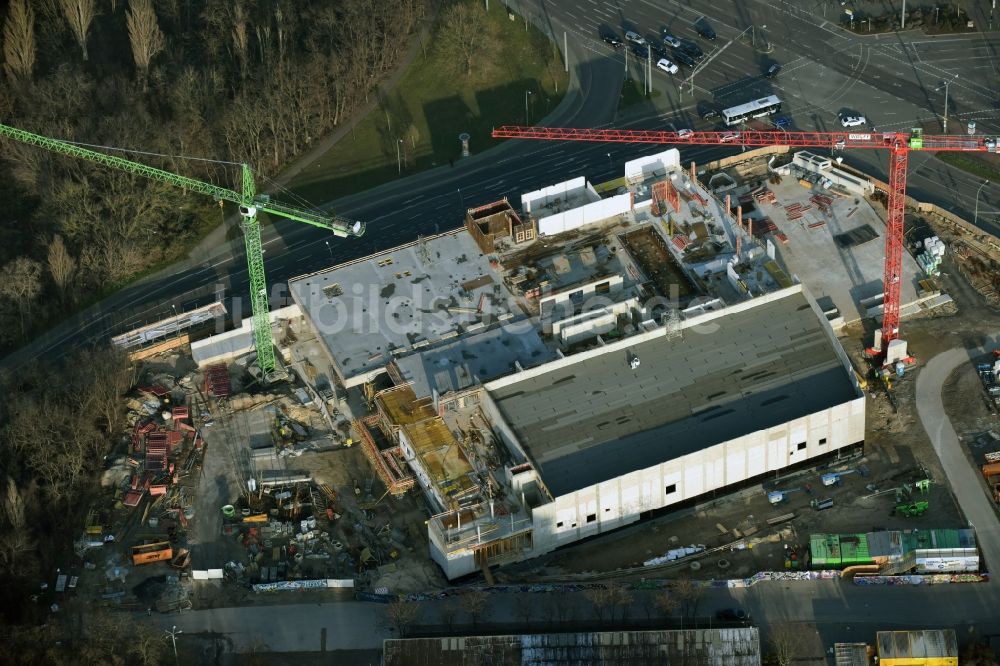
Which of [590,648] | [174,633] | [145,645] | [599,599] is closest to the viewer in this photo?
[590,648]

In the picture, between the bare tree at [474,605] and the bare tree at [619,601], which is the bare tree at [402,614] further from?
the bare tree at [619,601]

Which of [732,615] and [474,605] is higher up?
[474,605]

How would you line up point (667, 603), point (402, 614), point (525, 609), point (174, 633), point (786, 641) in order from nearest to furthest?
1. point (786, 641)
2. point (402, 614)
3. point (667, 603)
4. point (174, 633)
5. point (525, 609)

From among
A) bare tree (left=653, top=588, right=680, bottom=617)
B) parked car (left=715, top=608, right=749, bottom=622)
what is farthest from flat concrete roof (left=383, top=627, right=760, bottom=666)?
bare tree (left=653, top=588, right=680, bottom=617)

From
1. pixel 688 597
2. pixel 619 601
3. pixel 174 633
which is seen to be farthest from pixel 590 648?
pixel 174 633

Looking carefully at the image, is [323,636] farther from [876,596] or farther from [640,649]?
[876,596]

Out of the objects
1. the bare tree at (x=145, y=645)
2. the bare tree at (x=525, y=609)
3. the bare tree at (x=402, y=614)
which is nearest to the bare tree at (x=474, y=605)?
the bare tree at (x=525, y=609)

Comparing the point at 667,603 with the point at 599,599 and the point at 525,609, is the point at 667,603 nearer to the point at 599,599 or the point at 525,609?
the point at 599,599
